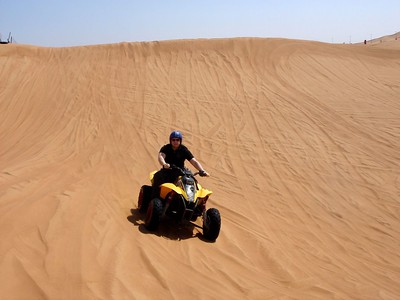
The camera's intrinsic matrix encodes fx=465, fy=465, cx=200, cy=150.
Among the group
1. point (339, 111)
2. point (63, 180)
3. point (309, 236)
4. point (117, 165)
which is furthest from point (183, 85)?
point (309, 236)

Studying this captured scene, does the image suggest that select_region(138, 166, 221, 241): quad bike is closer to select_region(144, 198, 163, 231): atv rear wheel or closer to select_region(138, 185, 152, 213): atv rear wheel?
select_region(144, 198, 163, 231): atv rear wheel

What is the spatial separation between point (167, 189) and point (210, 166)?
4.54m

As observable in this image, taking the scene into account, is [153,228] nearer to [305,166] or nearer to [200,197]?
[200,197]

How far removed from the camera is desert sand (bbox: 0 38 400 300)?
4980 millimetres

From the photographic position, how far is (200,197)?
6453mm

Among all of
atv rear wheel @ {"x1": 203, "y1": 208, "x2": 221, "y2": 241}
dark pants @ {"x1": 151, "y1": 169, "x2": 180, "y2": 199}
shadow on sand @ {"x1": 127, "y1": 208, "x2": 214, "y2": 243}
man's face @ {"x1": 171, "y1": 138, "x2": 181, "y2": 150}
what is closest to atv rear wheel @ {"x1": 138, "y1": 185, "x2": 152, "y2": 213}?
shadow on sand @ {"x1": 127, "y1": 208, "x2": 214, "y2": 243}

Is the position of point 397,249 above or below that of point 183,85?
below

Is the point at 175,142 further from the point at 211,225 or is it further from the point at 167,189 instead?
the point at 211,225

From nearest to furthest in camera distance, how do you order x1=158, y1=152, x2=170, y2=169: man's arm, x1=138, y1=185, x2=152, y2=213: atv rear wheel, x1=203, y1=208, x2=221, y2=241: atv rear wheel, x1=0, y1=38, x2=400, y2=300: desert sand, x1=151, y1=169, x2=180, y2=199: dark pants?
x1=0, y1=38, x2=400, y2=300: desert sand, x1=203, y1=208, x2=221, y2=241: atv rear wheel, x1=158, y1=152, x2=170, y2=169: man's arm, x1=151, y1=169, x2=180, y2=199: dark pants, x1=138, y1=185, x2=152, y2=213: atv rear wheel

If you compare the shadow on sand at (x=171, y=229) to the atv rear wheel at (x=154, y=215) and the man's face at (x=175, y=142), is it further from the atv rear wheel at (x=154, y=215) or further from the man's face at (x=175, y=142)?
the man's face at (x=175, y=142)

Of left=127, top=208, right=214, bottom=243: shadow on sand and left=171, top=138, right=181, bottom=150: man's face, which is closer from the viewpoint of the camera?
left=127, top=208, right=214, bottom=243: shadow on sand

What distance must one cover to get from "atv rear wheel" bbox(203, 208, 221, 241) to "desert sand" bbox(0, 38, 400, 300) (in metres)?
0.12

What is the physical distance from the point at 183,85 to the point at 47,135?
6.21 meters

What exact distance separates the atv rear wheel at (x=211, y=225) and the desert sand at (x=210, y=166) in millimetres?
122
